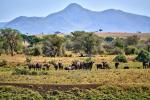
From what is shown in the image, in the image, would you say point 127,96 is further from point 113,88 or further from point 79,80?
point 79,80

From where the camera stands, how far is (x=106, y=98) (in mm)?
40031

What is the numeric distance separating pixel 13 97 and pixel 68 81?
279 inches

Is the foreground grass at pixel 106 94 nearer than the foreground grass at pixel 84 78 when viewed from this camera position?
Yes

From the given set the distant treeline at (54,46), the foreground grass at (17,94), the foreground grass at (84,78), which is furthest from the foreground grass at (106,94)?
the distant treeline at (54,46)

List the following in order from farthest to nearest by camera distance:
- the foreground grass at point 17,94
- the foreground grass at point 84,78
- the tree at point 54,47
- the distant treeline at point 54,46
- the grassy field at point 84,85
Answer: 1. the distant treeline at point 54,46
2. the tree at point 54,47
3. the foreground grass at point 84,78
4. the grassy field at point 84,85
5. the foreground grass at point 17,94

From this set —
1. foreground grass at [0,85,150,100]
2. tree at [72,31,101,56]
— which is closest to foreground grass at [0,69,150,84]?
foreground grass at [0,85,150,100]

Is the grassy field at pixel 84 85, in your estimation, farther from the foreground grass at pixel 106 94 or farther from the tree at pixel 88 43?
the tree at pixel 88 43

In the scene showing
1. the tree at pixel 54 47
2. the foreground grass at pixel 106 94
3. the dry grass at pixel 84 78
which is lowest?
the foreground grass at pixel 106 94

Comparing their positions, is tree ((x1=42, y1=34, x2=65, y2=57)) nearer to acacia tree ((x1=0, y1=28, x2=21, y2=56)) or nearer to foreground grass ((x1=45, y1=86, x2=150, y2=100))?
acacia tree ((x1=0, y1=28, x2=21, y2=56))

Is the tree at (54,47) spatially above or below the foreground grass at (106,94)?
above

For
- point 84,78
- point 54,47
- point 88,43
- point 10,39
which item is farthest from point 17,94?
point 88,43

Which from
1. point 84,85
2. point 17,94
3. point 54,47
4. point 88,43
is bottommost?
point 17,94

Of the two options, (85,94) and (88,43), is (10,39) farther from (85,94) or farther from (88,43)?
(85,94)

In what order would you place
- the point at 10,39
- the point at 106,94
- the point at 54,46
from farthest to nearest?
the point at 10,39 < the point at 54,46 < the point at 106,94
